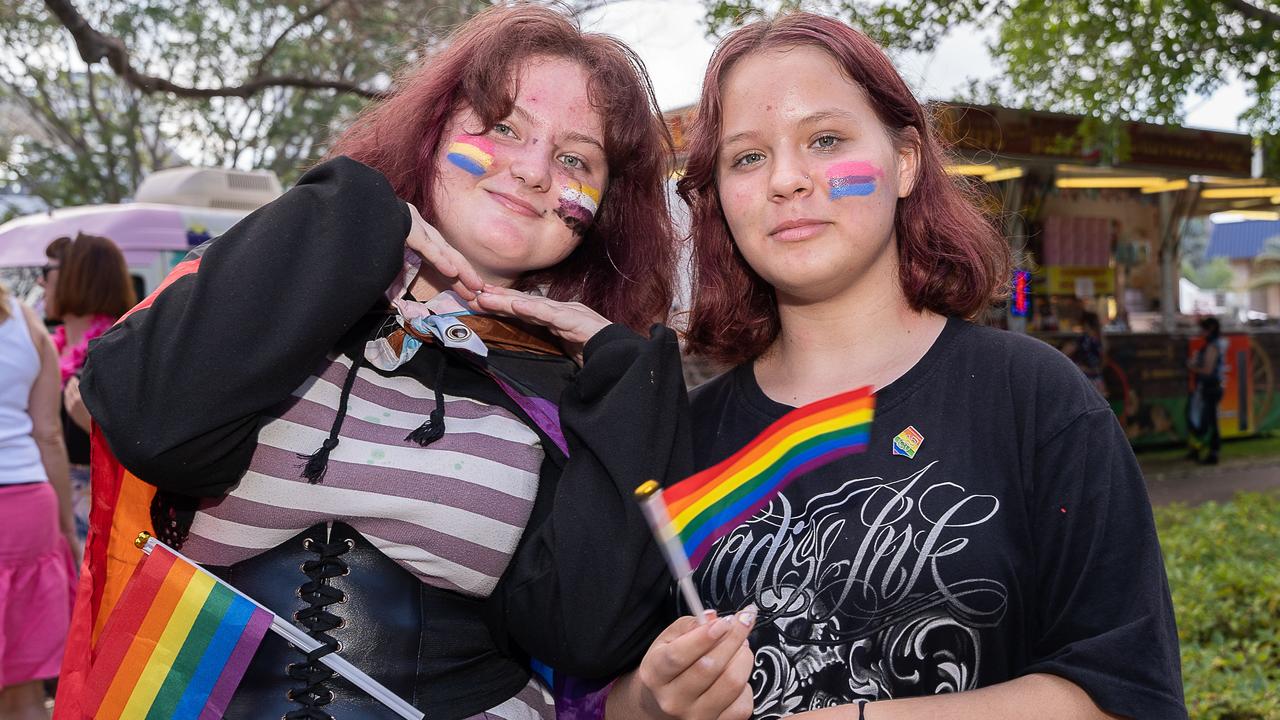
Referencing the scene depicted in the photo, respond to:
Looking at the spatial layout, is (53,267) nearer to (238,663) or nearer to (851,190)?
(238,663)

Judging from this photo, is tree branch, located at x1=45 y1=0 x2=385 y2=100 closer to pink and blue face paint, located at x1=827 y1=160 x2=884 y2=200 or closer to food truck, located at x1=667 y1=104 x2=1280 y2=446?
pink and blue face paint, located at x1=827 y1=160 x2=884 y2=200

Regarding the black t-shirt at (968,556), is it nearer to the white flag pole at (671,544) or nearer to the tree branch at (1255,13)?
the white flag pole at (671,544)

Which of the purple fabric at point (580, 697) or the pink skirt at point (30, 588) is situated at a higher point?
the purple fabric at point (580, 697)

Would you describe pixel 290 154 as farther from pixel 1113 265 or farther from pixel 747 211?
pixel 747 211

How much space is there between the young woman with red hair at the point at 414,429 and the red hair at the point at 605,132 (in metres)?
0.03

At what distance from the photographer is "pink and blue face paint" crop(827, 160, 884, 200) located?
1.76 m

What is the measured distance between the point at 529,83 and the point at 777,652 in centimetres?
115

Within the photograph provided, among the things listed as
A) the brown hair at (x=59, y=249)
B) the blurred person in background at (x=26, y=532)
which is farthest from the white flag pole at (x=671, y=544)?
the brown hair at (x=59, y=249)

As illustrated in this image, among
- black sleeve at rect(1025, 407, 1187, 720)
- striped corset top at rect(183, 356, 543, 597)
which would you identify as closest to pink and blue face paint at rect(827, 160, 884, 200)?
black sleeve at rect(1025, 407, 1187, 720)

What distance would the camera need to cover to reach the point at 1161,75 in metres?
6.74

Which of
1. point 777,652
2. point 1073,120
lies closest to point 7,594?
point 777,652

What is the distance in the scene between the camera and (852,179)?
1771mm

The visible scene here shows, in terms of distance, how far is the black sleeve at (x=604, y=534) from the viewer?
167 centimetres

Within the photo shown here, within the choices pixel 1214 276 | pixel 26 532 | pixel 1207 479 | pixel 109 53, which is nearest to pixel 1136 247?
pixel 1207 479
